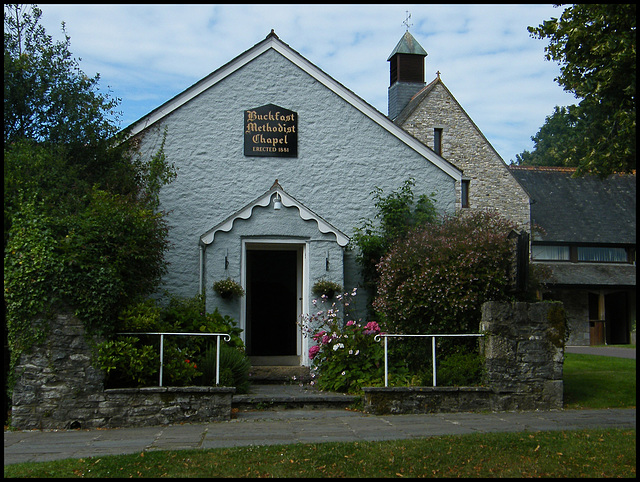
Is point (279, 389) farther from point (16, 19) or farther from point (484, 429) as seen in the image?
→ point (16, 19)

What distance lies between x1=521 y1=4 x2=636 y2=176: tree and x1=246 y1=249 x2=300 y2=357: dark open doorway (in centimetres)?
673

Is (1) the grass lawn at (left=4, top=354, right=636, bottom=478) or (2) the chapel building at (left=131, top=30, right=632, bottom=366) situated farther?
(2) the chapel building at (left=131, top=30, right=632, bottom=366)

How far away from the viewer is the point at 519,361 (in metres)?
9.25

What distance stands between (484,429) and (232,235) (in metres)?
6.07

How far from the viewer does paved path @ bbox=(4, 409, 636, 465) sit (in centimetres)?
681

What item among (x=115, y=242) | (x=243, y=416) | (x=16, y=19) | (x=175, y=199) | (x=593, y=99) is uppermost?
(x=16, y=19)

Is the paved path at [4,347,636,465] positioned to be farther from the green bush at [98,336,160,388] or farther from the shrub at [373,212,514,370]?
the shrub at [373,212,514,370]

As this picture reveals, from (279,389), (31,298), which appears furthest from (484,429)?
(31,298)

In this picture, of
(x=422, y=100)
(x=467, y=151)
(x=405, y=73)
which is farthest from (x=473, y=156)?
(x=405, y=73)

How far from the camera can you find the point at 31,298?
311 inches

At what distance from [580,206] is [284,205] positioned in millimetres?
21840

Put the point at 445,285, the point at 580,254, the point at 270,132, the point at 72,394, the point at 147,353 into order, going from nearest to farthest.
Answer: the point at 72,394 → the point at 147,353 → the point at 445,285 → the point at 270,132 → the point at 580,254

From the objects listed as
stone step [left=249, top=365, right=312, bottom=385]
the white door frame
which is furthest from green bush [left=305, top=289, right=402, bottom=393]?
the white door frame

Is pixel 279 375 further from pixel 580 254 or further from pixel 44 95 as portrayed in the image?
pixel 580 254
